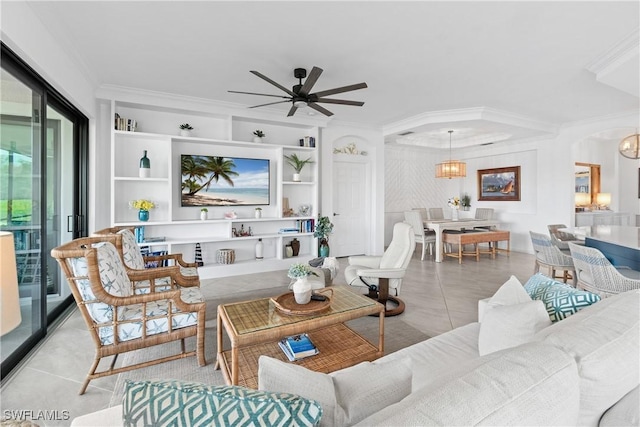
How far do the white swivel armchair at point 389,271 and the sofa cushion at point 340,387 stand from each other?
2117mm

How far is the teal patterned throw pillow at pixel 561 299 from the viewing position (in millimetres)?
1336

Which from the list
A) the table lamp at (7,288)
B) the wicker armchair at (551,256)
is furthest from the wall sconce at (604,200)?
the table lamp at (7,288)

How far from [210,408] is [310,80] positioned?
279cm

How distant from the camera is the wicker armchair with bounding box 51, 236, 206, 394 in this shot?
1.84 meters

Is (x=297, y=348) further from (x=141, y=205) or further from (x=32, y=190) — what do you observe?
(x=141, y=205)

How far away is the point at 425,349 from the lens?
1.60 meters

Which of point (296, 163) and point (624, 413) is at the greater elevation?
point (296, 163)

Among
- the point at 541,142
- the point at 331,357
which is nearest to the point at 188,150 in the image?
the point at 331,357

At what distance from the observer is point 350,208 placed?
6164 mm

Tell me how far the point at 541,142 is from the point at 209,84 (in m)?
6.70

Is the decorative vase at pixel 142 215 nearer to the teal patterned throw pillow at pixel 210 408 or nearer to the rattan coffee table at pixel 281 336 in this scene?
the rattan coffee table at pixel 281 336

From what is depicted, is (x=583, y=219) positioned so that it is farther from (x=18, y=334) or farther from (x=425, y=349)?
(x=18, y=334)

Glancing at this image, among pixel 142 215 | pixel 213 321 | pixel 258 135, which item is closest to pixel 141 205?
pixel 142 215

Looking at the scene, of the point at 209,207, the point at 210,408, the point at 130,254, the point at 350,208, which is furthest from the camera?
the point at 350,208
